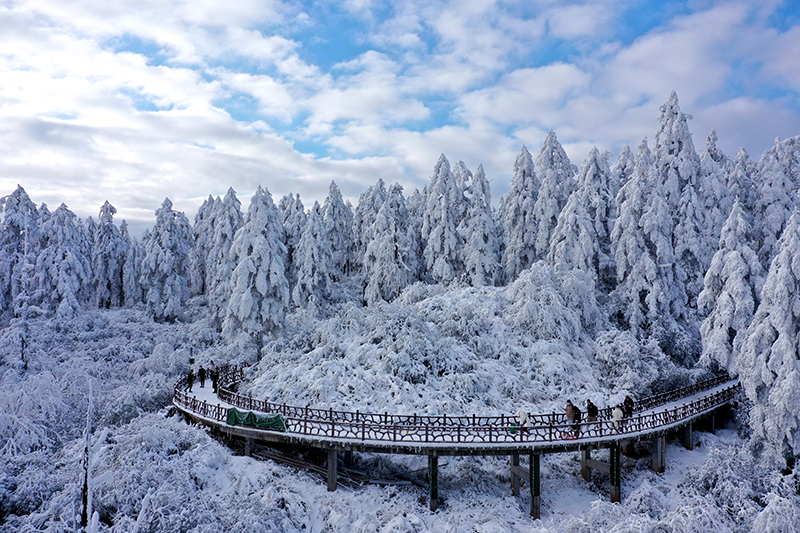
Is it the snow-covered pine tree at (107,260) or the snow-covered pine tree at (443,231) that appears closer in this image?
the snow-covered pine tree at (443,231)

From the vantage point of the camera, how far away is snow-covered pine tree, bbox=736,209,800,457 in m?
18.2

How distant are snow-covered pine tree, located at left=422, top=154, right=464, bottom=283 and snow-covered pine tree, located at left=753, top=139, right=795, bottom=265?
80.8 ft

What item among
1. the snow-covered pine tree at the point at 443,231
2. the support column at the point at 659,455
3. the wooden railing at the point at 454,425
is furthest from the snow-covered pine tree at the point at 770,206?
the snow-covered pine tree at the point at 443,231

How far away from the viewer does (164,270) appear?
52531 millimetres

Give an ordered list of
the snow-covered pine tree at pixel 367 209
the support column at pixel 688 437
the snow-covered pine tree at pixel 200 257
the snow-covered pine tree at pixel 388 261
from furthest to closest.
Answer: the snow-covered pine tree at pixel 200 257
the snow-covered pine tree at pixel 367 209
the snow-covered pine tree at pixel 388 261
the support column at pixel 688 437

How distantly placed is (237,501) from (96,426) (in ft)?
39.1

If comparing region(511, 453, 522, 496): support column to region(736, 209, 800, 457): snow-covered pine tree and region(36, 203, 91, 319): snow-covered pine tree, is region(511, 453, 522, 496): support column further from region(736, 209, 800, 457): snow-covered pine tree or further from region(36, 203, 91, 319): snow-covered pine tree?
region(36, 203, 91, 319): snow-covered pine tree

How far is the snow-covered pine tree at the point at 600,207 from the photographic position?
1608 inches

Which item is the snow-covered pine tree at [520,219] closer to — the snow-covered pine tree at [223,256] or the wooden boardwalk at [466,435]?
the wooden boardwalk at [466,435]

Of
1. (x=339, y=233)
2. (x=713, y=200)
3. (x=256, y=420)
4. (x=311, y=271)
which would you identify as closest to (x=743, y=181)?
(x=713, y=200)

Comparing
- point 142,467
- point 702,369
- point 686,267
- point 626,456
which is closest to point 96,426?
point 142,467

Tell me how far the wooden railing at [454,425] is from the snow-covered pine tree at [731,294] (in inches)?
154

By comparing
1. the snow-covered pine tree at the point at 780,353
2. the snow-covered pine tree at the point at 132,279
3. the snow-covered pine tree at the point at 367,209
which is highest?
the snow-covered pine tree at the point at 367,209

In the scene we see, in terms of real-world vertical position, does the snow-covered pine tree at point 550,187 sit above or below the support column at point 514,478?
above
